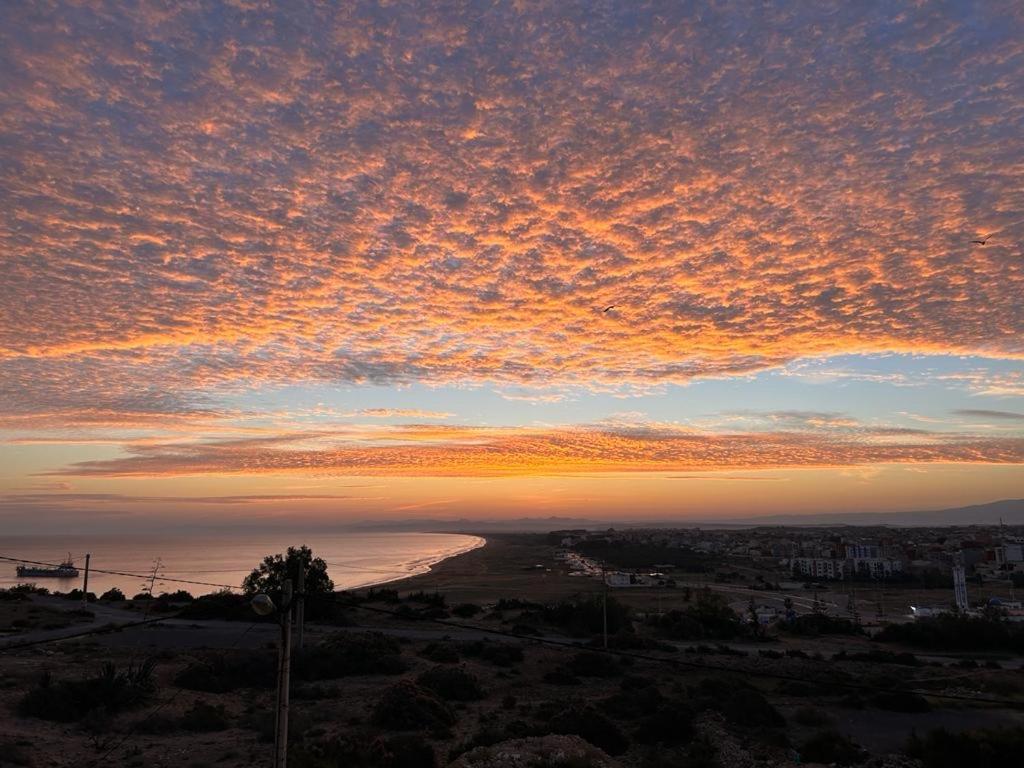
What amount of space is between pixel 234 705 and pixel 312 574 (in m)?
24.6

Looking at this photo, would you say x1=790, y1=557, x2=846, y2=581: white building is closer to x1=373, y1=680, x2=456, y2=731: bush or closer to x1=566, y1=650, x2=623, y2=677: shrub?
x1=566, y1=650, x2=623, y2=677: shrub

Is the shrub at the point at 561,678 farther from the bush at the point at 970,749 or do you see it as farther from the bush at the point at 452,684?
the bush at the point at 970,749

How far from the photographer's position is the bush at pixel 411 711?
1975cm

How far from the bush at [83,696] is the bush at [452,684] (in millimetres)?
9127

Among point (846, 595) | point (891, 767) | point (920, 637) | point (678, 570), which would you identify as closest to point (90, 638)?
point (891, 767)

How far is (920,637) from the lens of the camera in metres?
39.3

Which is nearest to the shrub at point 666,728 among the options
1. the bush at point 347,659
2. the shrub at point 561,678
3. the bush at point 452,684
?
the bush at point 452,684

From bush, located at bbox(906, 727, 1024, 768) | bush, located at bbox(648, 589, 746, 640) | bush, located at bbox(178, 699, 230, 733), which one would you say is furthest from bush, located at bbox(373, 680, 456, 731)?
bush, located at bbox(648, 589, 746, 640)

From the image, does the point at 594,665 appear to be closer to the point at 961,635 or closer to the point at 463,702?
the point at 463,702

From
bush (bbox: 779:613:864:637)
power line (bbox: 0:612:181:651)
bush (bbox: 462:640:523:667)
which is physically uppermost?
power line (bbox: 0:612:181:651)

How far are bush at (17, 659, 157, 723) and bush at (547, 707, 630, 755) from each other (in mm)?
13040

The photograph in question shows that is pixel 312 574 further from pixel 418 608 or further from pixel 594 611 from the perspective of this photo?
pixel 594 611

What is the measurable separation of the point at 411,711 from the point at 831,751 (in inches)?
455

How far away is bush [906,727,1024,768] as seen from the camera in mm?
15938
